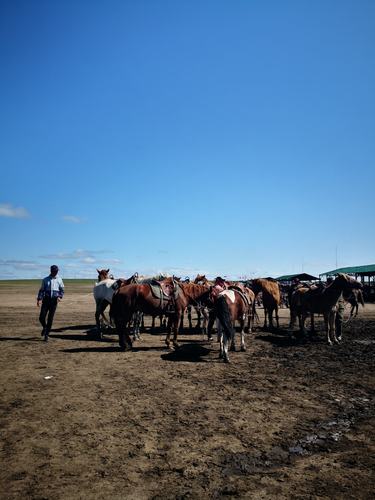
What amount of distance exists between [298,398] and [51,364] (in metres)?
6.12

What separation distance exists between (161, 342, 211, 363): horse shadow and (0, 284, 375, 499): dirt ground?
12 cm

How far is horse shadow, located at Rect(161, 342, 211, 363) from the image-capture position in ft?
29.6

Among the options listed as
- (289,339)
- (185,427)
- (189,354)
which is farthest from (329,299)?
(185,427)

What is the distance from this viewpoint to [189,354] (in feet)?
31.6

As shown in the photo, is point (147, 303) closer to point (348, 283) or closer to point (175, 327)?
point (175, 327)

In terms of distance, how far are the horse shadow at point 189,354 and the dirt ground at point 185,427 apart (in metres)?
0.12

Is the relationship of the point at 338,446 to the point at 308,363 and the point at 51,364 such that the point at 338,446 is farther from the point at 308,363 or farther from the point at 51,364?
the point at 51,364

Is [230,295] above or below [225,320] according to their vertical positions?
above

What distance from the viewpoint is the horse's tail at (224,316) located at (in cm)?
866

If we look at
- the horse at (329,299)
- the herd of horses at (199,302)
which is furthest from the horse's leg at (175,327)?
the horse at (329,299)

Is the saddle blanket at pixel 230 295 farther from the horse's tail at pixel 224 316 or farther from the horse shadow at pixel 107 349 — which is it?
the horse shadow at pixel 107 349

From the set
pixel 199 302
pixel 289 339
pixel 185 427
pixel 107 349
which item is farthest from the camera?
pixel 289 339

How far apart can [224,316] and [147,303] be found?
2.80 meters

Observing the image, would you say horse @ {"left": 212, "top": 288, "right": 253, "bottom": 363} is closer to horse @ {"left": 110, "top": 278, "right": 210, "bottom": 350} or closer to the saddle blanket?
the saddle blanket
